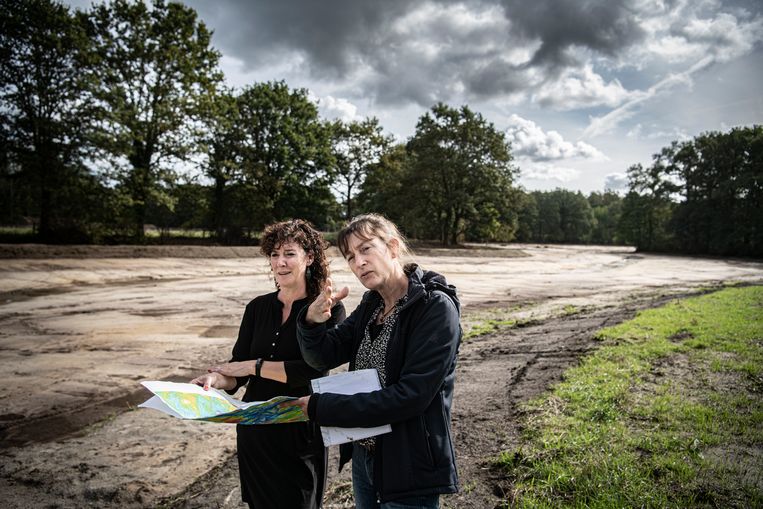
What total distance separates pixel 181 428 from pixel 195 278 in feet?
47.5

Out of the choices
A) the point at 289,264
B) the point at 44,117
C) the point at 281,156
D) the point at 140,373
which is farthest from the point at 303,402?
the point at 281,156

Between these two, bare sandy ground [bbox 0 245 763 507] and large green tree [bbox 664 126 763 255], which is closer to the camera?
bare sandy ground [bbox 0 245 763 507]

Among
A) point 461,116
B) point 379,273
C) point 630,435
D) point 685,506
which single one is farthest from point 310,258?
point 461,116

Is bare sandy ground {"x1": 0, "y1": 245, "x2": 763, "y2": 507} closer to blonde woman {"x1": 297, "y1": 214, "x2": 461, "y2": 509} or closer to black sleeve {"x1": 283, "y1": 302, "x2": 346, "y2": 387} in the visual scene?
black sleeve {"x1": 283, "y1": 302, "x2": 346, "y2": 387}

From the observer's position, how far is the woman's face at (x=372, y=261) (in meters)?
1.94

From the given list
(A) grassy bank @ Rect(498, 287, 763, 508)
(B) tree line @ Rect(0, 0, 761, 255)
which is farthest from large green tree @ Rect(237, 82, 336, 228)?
(A) grassy bank @ Rect(498, 287, 763, 508)

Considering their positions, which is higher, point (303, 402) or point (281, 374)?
point (303, 402)

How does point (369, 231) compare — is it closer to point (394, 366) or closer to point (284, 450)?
point (394, 366)

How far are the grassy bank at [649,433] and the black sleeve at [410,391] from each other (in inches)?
75.0

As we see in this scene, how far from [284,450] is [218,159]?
3636 centimetres

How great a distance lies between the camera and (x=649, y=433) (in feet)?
12.1

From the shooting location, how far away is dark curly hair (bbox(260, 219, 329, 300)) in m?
2.62

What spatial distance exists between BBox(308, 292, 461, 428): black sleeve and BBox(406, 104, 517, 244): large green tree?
41346mm

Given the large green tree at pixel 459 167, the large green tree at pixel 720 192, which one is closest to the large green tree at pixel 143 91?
the large green tree at pixel 459 167
